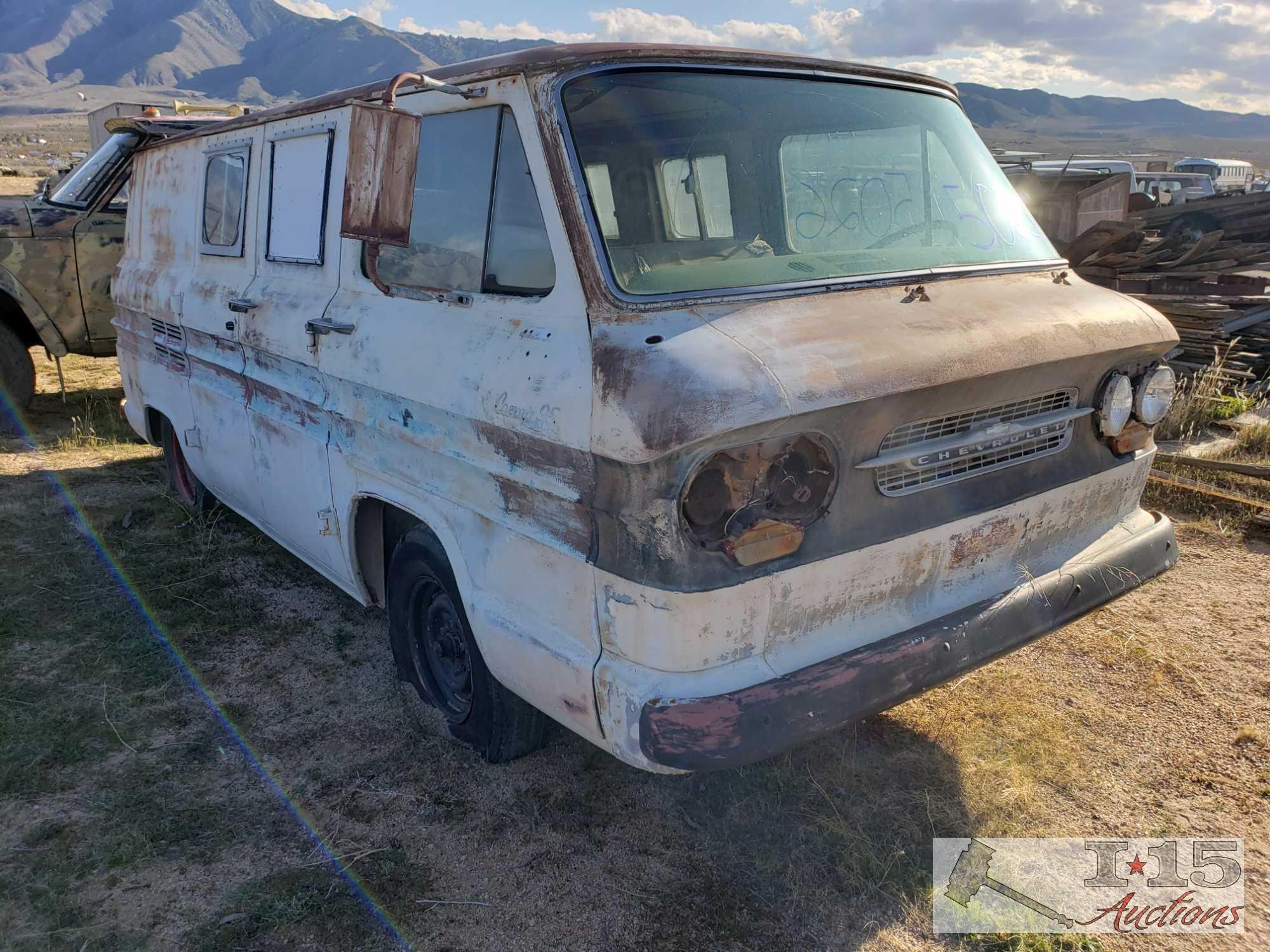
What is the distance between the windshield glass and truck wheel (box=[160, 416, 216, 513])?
254cm

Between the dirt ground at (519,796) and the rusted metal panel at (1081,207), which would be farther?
the rusted metal panel at (1081,207)

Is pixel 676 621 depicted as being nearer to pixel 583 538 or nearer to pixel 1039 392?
pixel 583 538

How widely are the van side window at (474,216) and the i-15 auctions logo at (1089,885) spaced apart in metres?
2.01

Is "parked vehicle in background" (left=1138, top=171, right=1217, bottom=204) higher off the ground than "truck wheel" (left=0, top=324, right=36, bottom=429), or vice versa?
"parked vehicle in background" (left=1138, top=171, right=1217, bottom=204)

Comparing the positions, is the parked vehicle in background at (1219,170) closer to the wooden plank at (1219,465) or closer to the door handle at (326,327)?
the wooden plank at (1219,465)

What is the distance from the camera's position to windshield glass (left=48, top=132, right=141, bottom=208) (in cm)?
684

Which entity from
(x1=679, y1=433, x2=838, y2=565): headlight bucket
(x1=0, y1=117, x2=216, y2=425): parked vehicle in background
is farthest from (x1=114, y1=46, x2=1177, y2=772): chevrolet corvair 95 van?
(x1=0, y1=117, x2=216, y2=425): parked vehicle in background

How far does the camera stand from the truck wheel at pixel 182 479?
18.0 feet

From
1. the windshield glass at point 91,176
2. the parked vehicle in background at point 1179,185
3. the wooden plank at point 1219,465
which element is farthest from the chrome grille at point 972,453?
the parked vehicle in background at point 1179,185

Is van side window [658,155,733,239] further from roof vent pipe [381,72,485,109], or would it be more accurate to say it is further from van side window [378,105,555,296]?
roof vent pipe [381,72,485,109]

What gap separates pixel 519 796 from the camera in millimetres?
3031

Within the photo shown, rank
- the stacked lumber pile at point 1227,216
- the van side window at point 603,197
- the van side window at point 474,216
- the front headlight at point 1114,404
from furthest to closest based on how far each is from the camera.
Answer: the stacked lumber pile at point 1227,216 → the front headlight at point 1114,404 → the van side window at point 474,216 → the van side window at point 603,197

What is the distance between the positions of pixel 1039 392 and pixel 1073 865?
1371 mm

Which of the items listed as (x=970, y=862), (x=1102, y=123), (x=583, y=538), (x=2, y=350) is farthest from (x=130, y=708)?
(x=1102, y=123)
